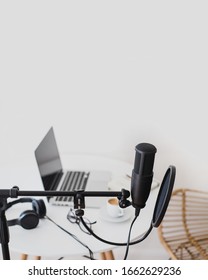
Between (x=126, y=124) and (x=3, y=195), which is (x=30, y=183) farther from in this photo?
(x=3, y=195)

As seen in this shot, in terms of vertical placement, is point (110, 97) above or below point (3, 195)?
above

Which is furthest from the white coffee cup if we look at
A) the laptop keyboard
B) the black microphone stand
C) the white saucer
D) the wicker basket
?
the black microphone stand

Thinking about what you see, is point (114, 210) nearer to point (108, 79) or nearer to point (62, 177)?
point (62, 177)

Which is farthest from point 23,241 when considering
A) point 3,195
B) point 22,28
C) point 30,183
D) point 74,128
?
point 22,28

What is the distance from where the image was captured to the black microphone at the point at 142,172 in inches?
23.5

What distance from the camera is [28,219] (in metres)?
1.11

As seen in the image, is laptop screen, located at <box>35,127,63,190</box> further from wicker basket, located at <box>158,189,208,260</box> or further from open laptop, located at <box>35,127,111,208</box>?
wicker basket, located at <box>158,189,208,260</box>

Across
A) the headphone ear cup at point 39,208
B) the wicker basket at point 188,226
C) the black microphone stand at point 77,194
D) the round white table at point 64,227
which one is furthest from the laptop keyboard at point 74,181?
the black microphone stand at point 77,194

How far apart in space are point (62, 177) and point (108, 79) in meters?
0.52

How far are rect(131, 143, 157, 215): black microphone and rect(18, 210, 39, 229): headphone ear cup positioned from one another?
575 millimetres

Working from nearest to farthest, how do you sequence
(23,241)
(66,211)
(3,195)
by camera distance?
(3,195), (23,241), (66,211)

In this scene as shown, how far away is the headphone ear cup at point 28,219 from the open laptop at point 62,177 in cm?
16

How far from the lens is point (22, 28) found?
1.50 m
